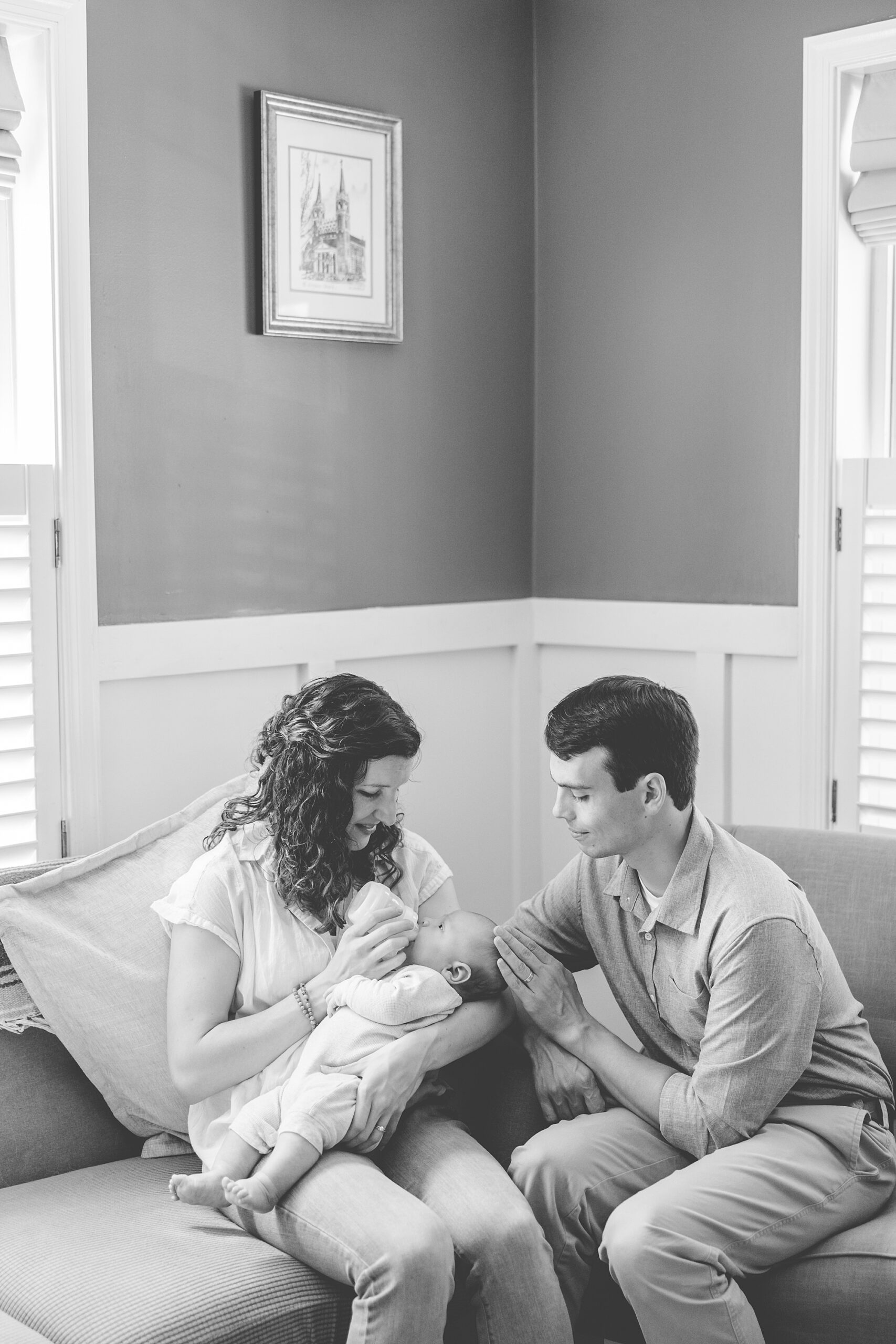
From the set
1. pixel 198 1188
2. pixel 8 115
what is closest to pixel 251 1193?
pixel 198 1188

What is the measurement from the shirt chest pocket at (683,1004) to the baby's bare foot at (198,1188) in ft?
2.16

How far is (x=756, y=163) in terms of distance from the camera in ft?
9.68

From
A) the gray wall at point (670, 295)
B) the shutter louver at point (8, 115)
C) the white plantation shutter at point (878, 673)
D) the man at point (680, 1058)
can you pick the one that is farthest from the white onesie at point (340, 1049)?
the shutter louver at point (8, 115)

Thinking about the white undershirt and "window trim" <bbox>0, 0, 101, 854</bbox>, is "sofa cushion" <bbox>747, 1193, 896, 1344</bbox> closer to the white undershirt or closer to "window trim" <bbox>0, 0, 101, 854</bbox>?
the white undershirt

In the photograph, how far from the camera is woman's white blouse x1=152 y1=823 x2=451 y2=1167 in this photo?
2.12m

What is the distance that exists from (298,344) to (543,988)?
142 cm

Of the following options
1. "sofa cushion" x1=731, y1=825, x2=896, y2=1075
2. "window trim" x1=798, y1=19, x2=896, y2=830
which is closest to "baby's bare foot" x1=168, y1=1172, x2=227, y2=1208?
"sofa cushion" x1=731, y1=825, x2=896, y2=1075

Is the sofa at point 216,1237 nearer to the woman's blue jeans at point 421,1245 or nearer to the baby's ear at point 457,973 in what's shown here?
the woman's blue jeans at point 421,1245

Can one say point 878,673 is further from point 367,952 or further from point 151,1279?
point 151,1279

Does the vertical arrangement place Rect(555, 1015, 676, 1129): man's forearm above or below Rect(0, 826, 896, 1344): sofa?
above

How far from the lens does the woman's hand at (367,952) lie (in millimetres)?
2123

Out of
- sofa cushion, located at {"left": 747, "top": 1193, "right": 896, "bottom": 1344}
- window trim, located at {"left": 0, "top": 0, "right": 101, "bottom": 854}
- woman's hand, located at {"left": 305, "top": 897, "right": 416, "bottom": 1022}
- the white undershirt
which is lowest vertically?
sofa cushion, located at {"left": 747, "top": 1193, "right": 896, "bottom": 1344}

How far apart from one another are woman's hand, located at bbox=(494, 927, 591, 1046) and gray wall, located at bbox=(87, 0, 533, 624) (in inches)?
38.4

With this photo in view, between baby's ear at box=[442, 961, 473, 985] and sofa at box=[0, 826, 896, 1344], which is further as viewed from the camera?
baby's ear at box=[442, 961, 473, 985]
